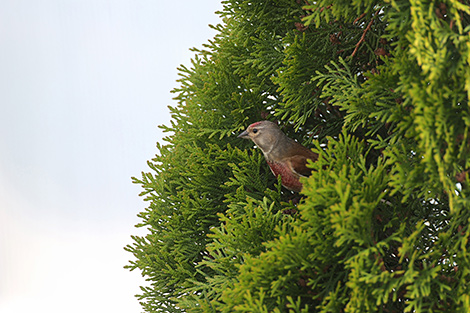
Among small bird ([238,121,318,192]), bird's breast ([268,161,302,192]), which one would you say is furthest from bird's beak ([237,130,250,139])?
bird's breast ([268,161,302,192])

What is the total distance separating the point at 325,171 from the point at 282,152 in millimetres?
440

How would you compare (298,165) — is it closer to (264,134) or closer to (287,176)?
(287,176)

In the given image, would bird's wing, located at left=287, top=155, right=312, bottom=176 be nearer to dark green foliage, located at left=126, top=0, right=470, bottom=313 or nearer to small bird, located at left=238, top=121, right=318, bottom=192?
small bird, located at left=238, top=121, right=318, bottom=192

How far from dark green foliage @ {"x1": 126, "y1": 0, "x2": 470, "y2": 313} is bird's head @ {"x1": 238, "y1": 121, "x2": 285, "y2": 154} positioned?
2.9 inches

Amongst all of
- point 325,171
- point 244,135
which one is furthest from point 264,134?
point 325,171

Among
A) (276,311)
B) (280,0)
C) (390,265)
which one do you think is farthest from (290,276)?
(280,0)

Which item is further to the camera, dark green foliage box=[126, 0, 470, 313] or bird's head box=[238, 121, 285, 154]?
bird's head box=[238, 121, 285, 154]

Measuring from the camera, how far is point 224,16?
2.67m

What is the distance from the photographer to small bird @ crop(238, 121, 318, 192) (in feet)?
7.38

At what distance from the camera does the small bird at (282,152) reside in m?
2.25

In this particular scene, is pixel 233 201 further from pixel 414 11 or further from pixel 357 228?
pixel 414 11

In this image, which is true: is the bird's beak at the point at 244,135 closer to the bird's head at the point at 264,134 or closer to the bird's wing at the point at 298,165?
the bird's head at the point at 264,134

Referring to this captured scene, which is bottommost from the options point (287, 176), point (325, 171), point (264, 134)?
point (325, 171)

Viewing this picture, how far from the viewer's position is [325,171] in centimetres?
184
